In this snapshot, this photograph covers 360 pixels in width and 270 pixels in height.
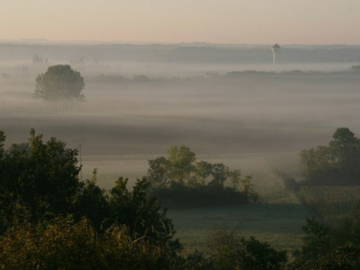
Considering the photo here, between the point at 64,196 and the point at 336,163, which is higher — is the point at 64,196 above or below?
below

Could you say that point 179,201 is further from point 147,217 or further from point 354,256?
point 354,256

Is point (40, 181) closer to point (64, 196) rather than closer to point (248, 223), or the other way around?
point (64, 196)

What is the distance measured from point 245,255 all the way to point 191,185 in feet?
160

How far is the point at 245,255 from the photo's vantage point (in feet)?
134

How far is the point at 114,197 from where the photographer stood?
41.0 metres

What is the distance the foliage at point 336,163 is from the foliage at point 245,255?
54.1 meters

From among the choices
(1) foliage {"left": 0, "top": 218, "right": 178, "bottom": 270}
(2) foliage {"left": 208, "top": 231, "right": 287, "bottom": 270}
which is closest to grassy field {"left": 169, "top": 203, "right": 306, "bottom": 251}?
(2) foliage {"left": 208, "top": 231, "right": 287, "bottom": 270}

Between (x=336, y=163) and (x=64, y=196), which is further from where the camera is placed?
(x=336, y=163)

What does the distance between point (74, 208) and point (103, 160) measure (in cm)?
8751

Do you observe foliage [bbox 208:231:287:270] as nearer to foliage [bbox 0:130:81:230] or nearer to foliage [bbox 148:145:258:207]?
foliage [bbox 0:130:81:230]

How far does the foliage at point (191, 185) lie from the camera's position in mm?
86562

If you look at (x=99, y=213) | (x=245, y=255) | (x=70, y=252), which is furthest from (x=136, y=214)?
(x=70, y=252)

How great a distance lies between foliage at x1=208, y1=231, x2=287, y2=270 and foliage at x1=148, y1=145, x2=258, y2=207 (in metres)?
34.1

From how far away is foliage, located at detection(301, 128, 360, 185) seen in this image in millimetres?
104188
